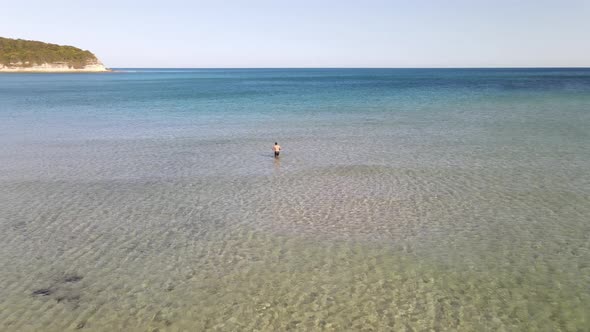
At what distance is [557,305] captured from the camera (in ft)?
44.7

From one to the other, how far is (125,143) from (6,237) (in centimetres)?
2196

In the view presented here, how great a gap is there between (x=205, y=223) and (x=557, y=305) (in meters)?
14.6

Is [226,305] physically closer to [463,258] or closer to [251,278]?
[251,278]

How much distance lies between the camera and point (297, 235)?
62.7 ft

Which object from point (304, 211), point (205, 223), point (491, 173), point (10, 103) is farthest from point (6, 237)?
point (10, 103)

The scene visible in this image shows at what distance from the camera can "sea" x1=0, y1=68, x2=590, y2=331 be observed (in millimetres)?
13422

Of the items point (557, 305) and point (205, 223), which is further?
point (205, 223)

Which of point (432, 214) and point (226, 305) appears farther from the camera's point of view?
point (432, 214)

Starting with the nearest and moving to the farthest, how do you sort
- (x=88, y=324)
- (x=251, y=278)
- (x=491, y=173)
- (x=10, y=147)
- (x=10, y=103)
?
(x=88, y=324), (x=251, y=278), (x=491, y=173), (x=10, y=147), (x=10, y=103)

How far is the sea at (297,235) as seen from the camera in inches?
528

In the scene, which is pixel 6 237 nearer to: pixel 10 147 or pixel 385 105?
pixel 10 147

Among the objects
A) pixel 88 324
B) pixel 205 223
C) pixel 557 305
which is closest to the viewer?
pixel 88 324

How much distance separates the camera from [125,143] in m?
40.0

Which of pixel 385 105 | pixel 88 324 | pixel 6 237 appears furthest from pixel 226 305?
pixel 385 105
